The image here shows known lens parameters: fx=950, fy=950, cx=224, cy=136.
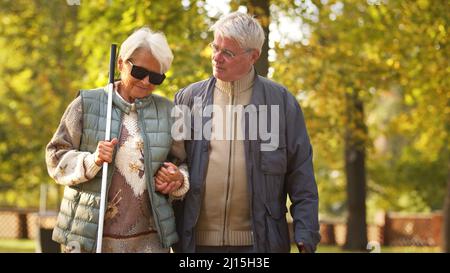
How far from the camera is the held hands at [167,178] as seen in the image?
16.2 ft

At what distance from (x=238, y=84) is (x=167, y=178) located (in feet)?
2.62

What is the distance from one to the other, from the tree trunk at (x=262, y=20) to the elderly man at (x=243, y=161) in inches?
201

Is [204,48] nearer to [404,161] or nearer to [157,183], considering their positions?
[157,183]

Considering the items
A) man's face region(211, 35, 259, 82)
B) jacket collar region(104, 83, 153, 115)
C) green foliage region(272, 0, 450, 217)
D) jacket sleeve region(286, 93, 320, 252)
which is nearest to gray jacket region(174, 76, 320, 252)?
jacket sleeve region(286, 93, 320, 252)

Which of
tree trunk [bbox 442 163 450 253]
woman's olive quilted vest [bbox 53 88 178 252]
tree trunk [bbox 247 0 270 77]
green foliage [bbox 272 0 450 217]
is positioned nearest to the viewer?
woman's olive quilted vest [bbox 53 88 178 252]

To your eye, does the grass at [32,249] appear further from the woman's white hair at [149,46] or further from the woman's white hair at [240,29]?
the woman's white hair at [149,46]

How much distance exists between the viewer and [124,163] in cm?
491

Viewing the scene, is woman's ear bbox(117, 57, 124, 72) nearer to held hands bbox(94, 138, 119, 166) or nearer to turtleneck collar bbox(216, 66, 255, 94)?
held hands bbox(94, 138, 119, 166)

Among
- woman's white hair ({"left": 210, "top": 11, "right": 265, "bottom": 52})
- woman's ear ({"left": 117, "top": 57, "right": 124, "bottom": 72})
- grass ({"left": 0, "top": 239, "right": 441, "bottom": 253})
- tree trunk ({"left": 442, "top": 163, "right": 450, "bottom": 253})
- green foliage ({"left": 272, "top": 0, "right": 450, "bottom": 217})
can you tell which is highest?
green foliage ({"left": 272, "top": 0, "right": 450, "bottom": 217})

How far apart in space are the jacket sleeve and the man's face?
332mm

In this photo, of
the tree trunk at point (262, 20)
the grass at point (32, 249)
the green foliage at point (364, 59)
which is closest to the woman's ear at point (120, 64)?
the tree trunk at point (262, 20)

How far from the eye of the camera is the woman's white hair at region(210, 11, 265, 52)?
17.3 ft

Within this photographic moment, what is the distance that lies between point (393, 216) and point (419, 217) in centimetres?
84

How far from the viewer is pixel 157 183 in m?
4.95
